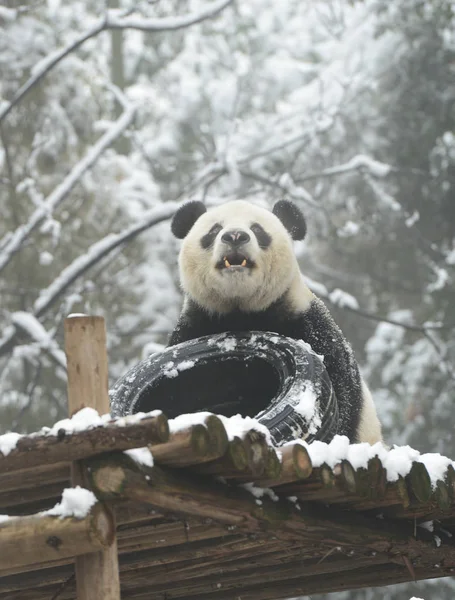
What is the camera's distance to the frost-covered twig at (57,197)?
1191 centimetres

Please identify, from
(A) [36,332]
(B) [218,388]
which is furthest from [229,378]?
(A) [36,332]

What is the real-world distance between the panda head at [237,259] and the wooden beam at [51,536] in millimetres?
2253

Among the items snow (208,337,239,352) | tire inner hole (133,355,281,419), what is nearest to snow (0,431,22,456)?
tire inner hole (133,355,281,419)

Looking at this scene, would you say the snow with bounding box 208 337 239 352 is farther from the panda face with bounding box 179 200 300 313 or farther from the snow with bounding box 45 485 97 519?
the snow with bounding box 45 485 97 519

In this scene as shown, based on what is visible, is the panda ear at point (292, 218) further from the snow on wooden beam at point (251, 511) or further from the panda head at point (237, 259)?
the snow on wooden beam at point (251, 511)

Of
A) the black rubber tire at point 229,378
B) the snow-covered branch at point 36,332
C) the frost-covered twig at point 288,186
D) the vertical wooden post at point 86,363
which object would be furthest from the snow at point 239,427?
the frost-covered twig at point 288,186

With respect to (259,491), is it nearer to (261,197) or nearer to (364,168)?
(364,168)

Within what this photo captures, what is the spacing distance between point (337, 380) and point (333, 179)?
10.0 meters

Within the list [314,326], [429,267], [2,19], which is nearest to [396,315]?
[429,267]

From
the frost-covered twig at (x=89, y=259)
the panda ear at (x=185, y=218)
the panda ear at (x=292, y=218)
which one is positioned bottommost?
the panda ear at (x=292, y=218)

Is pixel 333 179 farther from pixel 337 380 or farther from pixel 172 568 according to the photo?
pixel 172 568

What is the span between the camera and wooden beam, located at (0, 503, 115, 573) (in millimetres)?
2818

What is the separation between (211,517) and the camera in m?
3.12

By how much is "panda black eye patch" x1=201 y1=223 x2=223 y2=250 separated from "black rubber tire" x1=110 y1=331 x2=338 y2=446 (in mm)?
513
